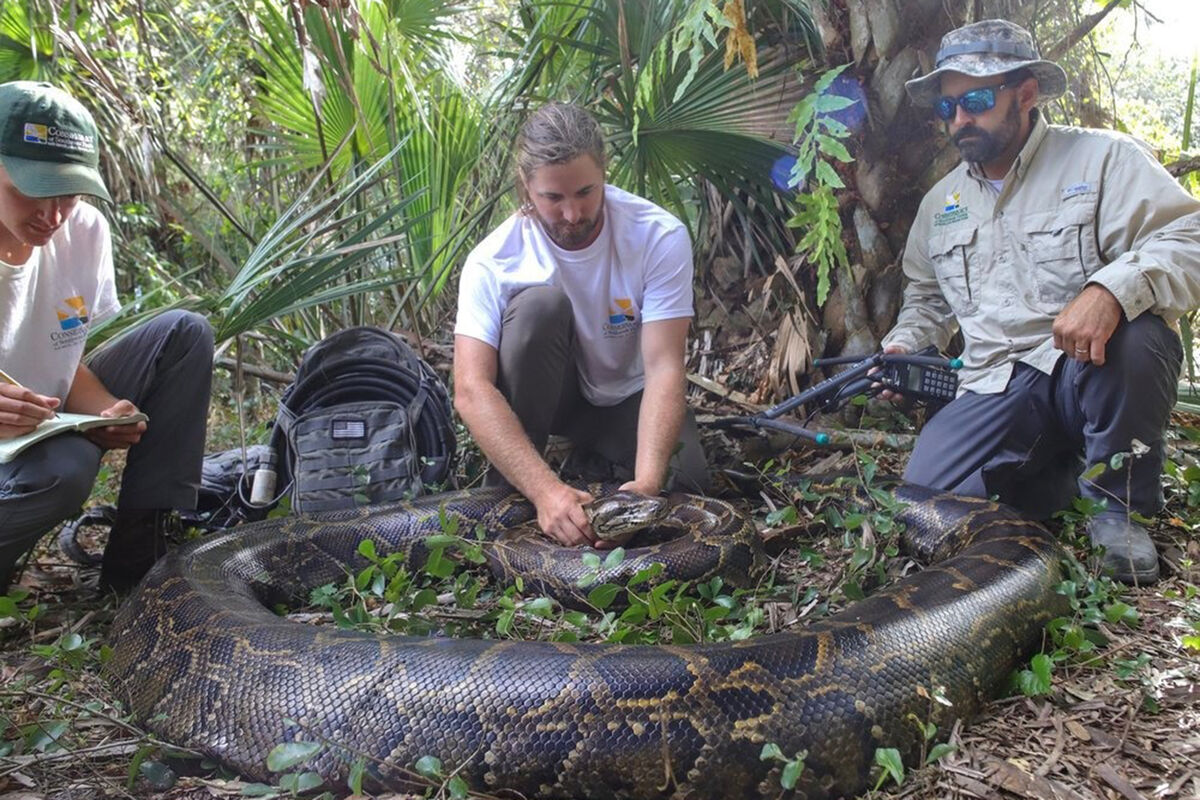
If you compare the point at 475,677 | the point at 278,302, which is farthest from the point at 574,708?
the point at 278,302

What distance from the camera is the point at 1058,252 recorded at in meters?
4.52

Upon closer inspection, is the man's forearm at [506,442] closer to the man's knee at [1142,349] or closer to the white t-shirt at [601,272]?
the white t-shirt at [601,272]

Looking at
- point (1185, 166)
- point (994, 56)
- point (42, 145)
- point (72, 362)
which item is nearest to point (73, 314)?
point (72, 362)

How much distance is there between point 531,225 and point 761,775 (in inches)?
127

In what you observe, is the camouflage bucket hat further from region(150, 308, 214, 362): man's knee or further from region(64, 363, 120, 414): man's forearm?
region(64, 363, 120, 414): man's forearm

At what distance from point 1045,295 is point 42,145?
460cm

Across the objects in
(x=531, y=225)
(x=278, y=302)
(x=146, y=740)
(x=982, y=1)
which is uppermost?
(x=982, y=1)

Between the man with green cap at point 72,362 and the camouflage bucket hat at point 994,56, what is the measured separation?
156 inches

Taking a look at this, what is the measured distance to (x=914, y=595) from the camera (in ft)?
10.9

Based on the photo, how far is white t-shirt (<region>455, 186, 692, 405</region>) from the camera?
4.86m

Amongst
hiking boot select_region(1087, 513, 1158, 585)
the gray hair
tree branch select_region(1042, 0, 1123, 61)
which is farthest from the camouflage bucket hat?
hiking boot select_region(1087, 513, 1158, 585)

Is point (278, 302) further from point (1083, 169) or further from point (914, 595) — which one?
point (1083, 169)

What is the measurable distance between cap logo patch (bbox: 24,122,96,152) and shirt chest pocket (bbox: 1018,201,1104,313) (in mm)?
4410

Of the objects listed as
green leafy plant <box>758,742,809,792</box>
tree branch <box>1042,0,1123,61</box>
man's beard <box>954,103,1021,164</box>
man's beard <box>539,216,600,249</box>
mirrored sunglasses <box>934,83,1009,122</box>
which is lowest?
green leafy plant <box>758,742,809,792</box>
